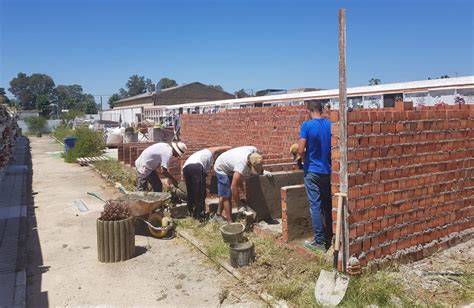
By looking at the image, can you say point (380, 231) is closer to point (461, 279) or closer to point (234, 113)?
point (461, 279)

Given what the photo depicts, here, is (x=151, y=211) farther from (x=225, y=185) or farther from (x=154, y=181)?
(x=154, y=181)

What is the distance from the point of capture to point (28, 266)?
5367mm

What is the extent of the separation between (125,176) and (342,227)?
852 centimetres

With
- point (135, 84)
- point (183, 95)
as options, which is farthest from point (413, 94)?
point (135, 84)

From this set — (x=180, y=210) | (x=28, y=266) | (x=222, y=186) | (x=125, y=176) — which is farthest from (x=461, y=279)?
(x=125, y=176)

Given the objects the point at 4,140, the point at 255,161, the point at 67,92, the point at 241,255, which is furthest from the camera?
the point at 67,92

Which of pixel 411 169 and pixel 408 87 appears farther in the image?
pixel 408 87

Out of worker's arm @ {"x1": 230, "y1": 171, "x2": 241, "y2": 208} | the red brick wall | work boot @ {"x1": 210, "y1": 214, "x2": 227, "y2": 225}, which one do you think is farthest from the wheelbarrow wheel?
the red brick wall

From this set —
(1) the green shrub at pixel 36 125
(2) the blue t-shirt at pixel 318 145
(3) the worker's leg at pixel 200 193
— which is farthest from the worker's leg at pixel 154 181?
(1) the green shrub at pixel 36 125

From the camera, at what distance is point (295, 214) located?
5391mm

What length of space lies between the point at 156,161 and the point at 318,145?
3.65m

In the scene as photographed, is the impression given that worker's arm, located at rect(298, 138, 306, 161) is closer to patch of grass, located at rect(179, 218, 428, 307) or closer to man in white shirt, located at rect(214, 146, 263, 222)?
man in white shirt, located at rect(214, 146, 263, 222)

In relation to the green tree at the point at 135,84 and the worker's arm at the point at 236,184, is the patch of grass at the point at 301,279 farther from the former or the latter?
the green tree at the point at 135,84

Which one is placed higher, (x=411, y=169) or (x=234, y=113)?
(x=234, y=113)
